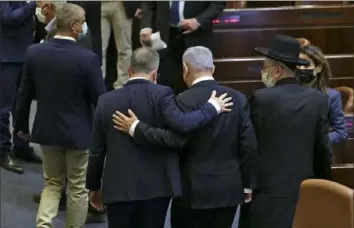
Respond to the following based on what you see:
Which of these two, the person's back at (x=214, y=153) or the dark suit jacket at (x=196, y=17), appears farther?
the dark suit jacket at (x=196, y=17)

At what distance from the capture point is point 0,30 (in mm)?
5184

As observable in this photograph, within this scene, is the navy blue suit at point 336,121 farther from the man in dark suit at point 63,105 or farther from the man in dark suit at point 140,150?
the man in dark suit at point 63,105

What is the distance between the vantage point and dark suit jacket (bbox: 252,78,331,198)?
339 cm

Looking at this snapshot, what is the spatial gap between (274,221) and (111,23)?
3.03m

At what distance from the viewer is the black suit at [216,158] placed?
3.35 m

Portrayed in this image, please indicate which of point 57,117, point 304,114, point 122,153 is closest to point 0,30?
point 57,117

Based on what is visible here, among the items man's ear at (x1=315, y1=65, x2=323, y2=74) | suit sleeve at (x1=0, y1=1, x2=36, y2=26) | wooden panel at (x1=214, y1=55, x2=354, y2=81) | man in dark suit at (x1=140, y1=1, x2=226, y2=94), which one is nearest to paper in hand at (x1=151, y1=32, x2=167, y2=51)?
man in dark suit at (x1=140, y1=1, x2=226, y2=94)

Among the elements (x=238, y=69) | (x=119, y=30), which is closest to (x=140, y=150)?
(x=238, y=69)

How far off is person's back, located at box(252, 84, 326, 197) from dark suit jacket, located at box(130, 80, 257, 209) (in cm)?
7

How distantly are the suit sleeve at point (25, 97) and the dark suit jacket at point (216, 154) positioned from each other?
0.99 metres

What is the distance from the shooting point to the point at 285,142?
3398 mm

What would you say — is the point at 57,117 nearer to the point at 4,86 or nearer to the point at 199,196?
the point at 199,196

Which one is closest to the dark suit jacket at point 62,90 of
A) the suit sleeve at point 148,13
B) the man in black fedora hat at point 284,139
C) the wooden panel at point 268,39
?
the man in black fedora hat at point 284,139

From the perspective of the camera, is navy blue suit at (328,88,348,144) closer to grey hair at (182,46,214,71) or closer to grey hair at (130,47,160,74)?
grey hair at (182,46,214,71)
